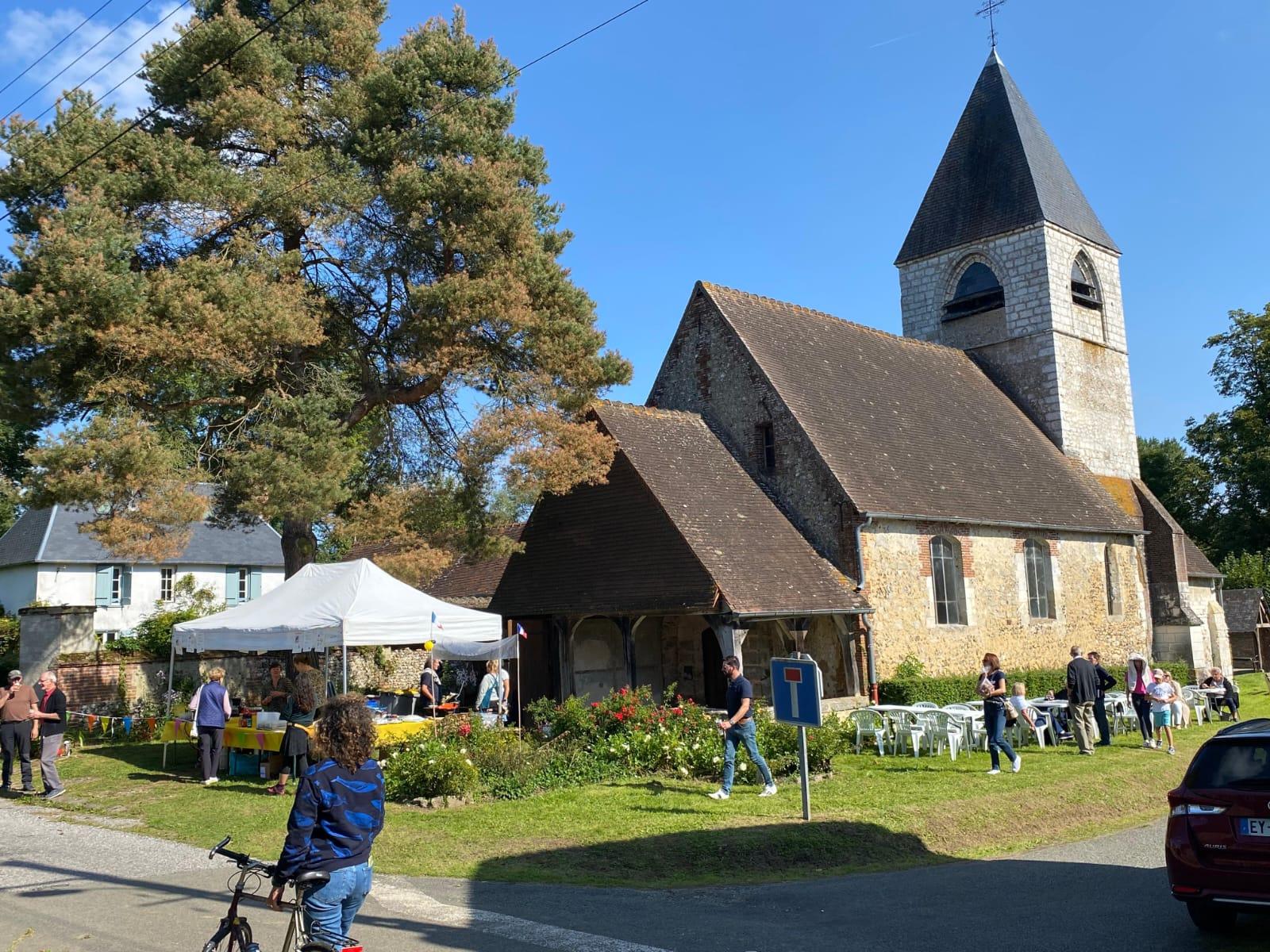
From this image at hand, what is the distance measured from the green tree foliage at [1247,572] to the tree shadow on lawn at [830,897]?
1506 inches

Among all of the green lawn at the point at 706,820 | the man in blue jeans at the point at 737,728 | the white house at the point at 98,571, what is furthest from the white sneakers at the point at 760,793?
the white house at the point at 98,571

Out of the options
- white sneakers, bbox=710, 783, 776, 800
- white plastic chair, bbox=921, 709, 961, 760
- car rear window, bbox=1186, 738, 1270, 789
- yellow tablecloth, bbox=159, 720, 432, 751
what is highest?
car rear window, bbox=1186, 738, 1270, 789

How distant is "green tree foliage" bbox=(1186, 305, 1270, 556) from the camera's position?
147 ft

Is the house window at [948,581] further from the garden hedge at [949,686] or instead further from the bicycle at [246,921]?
the bicycle at [246,921]

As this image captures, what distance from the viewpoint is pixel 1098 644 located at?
1047 inches

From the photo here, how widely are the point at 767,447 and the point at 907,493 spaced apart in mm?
3166

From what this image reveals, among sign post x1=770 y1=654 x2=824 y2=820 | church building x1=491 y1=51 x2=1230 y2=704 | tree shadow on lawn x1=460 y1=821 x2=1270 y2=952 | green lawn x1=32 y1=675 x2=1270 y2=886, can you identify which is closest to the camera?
tree shadow on lawn x1=460 y1=821 x2=1270 y2=952

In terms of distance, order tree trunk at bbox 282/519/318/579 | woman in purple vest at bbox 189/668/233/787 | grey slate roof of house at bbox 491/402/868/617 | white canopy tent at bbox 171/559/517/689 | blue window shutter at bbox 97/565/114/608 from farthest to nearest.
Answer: blue window shutter at bbox 97/565/114/608 < tree trunk at bbox 282/519/318/579 < grey slate roof of house at bbox 491/402/868/617 < white canopy tent at bbox 171/559/517/689 < woman in purple vest at bbox 189/668/233/787

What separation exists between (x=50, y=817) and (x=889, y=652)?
14.9m

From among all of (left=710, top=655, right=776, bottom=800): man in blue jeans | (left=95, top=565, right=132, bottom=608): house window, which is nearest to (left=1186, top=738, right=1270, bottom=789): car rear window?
(left=710, top=655, right=776, bottom=800): man in blue jeans

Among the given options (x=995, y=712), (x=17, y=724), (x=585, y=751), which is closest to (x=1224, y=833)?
(x=995, y=712)

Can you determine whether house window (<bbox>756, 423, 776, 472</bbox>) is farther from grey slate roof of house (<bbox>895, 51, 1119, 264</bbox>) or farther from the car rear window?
the car rear window

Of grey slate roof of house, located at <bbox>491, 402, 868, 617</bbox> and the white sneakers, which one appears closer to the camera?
the white sneakers

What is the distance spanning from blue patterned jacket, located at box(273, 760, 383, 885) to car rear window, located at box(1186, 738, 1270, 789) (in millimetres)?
5431
